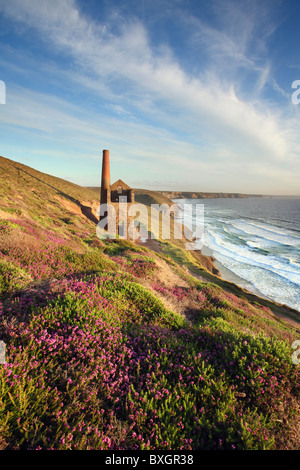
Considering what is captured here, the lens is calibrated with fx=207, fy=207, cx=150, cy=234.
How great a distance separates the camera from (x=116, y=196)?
38688 mm

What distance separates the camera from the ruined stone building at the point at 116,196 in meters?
37.8

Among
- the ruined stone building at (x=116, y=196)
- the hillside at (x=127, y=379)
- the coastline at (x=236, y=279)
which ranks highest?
the ruined stone building at (x=116, y=196)

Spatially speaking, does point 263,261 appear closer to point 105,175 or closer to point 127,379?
point 105,175

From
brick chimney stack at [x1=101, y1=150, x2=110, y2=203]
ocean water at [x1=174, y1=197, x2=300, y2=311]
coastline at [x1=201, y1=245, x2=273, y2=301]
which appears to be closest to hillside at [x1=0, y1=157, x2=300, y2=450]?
ocean water at [x1=174, y1=197, x2=300, y2=311]

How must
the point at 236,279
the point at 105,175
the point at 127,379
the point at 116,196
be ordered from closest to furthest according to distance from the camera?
the point at 127,379, the point at 236,279, the point at 105,175, the point at 116,196

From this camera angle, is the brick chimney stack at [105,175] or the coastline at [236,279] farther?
the brick chimney stack at [105,175]

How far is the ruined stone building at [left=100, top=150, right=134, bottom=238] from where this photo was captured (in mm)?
37750

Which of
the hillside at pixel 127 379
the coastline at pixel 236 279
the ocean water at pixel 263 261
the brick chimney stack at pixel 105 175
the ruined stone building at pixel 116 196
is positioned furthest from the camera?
the brick chimney stack at pixel 105 175

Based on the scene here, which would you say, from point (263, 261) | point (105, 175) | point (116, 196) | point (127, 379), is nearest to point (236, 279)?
point (263, 261)

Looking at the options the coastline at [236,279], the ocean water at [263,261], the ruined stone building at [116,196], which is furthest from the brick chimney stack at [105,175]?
the ocean water at [263,261]

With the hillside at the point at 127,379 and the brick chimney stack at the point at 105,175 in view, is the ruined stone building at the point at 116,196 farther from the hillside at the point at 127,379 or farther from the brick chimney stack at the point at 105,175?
the hillside at the point at 127,379

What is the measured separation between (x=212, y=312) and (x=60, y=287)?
5.38 metres
